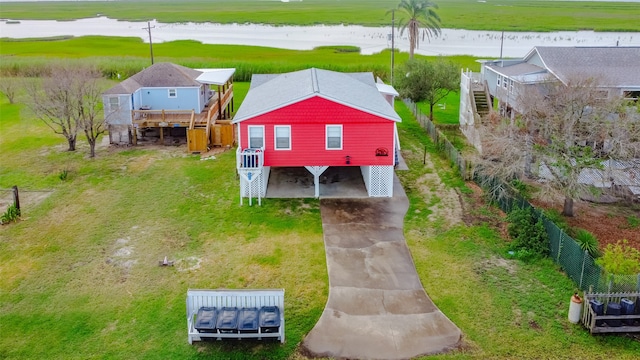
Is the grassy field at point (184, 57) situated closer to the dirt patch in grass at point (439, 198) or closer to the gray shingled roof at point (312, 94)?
the gray shingled roof at point (312, 94)

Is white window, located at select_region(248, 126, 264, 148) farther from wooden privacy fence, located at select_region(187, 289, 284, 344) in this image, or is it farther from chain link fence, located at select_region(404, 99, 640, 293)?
wooden privacy fence, located at select_region(187, 289, 284, 344)

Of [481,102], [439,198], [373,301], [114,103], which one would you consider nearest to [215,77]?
[114,103]

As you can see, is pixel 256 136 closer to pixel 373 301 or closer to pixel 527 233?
pixel 373 301

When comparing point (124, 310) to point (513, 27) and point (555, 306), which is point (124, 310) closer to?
point (555, 306)

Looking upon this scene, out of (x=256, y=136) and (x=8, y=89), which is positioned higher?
(x=8, y=89)

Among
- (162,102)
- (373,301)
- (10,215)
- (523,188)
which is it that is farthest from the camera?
(162,102)

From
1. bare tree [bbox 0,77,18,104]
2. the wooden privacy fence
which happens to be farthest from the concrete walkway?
bare tree [bbox 0,77,18,104]
